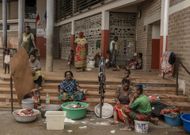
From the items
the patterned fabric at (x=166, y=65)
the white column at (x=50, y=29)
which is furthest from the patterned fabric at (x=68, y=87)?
the white column at (x=50, y=29)

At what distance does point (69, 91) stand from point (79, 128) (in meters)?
1.63

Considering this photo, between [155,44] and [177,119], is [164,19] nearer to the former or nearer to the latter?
[155,44]

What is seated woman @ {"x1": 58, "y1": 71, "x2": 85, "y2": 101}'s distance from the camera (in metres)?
8.63

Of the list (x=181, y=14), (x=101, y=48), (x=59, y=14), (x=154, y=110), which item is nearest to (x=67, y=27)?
(x=59, y=14)

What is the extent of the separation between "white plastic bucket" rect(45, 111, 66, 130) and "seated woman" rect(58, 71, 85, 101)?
152cm

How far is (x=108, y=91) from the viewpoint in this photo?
31.8 feet

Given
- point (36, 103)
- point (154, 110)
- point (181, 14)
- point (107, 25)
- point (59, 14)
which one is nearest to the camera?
point (154, 110)

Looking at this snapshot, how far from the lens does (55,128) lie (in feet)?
23.3

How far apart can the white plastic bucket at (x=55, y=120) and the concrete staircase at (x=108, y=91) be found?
188 centimetres

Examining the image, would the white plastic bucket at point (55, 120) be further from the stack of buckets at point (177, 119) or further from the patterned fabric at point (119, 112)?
the stack of buckets at point (177, 119)

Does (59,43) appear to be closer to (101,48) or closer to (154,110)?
(101,48)

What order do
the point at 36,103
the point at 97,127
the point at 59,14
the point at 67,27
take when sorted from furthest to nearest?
the point at 59,14
the point at 67,27
the point at 36,103
the point at 97,127

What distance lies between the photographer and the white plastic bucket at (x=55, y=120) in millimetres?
7035

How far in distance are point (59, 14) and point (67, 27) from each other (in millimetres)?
2971
